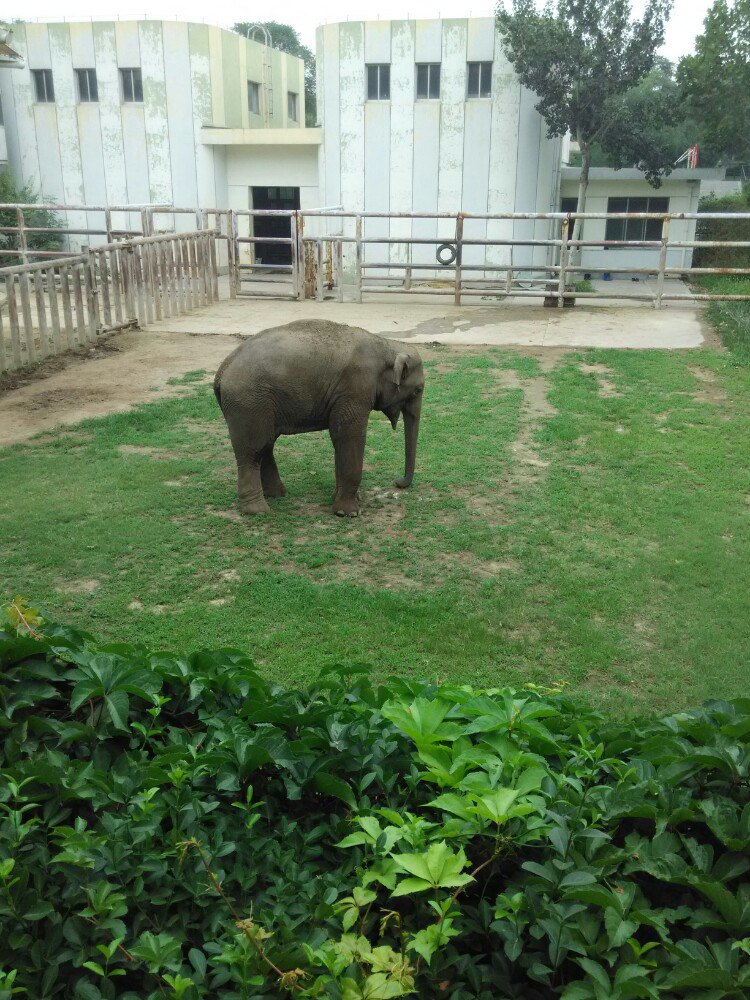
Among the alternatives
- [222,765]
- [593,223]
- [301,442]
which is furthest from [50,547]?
[593,223]

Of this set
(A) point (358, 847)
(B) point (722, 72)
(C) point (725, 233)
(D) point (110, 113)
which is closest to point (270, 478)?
(A) point (358, 847)

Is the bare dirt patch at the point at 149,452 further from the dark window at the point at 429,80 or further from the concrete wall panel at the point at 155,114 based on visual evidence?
the concrete wall panel at the point at 155,114

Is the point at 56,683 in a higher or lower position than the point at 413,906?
higher

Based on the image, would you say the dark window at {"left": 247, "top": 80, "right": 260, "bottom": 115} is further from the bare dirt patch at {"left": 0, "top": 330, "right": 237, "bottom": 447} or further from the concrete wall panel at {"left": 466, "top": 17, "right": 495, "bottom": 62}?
the bare dirt patch at {"left": 0, "top": 330, "right": 237, "bottom": 447}

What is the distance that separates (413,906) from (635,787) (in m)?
0.59

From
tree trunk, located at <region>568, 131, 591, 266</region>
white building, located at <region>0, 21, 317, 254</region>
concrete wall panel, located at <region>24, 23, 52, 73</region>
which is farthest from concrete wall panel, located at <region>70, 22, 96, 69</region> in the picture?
tree trunk, located at <region>568, 131, 591, 266</region>

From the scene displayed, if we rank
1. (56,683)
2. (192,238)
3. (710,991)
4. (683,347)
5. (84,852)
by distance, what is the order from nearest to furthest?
(710,991) < (84,852) < (56,683) < (683,347) < (192,238)

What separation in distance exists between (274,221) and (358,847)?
27.8 meters

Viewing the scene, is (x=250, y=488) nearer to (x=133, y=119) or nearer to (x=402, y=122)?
(x=402, y=122)

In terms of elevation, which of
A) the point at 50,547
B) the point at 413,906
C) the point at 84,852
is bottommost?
the point at 50,547

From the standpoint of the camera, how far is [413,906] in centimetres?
212

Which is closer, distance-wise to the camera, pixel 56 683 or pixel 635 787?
pixel 635 787

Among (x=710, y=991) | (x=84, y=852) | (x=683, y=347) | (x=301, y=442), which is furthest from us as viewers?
(x=683, y=347)

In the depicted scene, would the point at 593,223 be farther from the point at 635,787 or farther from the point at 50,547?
the point at 635,787
